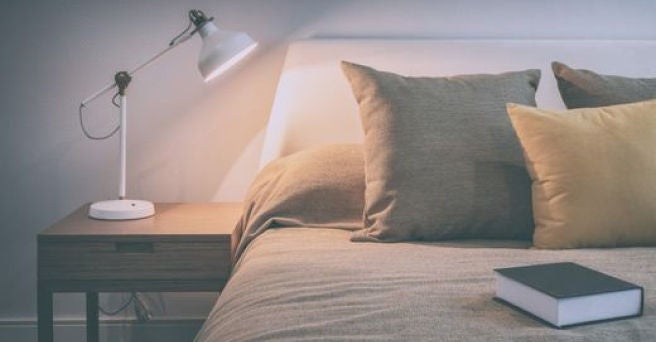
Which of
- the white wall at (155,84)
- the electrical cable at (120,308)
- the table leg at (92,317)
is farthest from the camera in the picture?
the electrical cable at (120,308)

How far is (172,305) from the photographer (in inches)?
104

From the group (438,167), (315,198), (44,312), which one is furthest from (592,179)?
(44,312)

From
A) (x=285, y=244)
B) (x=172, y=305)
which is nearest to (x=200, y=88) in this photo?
(x=172, y=305)

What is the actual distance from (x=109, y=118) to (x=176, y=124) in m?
0.21

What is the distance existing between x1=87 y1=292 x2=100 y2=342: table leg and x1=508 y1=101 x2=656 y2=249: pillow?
1322 mm

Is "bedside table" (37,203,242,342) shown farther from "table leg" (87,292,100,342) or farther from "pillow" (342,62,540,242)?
"pillow" (342,62,540,242)

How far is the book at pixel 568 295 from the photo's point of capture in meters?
1.18

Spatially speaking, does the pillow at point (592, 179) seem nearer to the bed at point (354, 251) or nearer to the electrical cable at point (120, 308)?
the bed at point (354, 251)

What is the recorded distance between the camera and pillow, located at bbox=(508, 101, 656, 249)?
1729mm

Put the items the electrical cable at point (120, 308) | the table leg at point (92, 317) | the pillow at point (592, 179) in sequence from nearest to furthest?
the pillow at point (592, 179)
the table leg at point (92, 317)
the electrical cable at point (120, 308)

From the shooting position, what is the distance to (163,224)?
84.0 inches

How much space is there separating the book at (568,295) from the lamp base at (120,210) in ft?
3.88

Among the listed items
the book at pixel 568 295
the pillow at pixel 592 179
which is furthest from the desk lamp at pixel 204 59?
the book at pixel 568 295

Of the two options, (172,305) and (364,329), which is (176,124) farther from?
(364,329)
